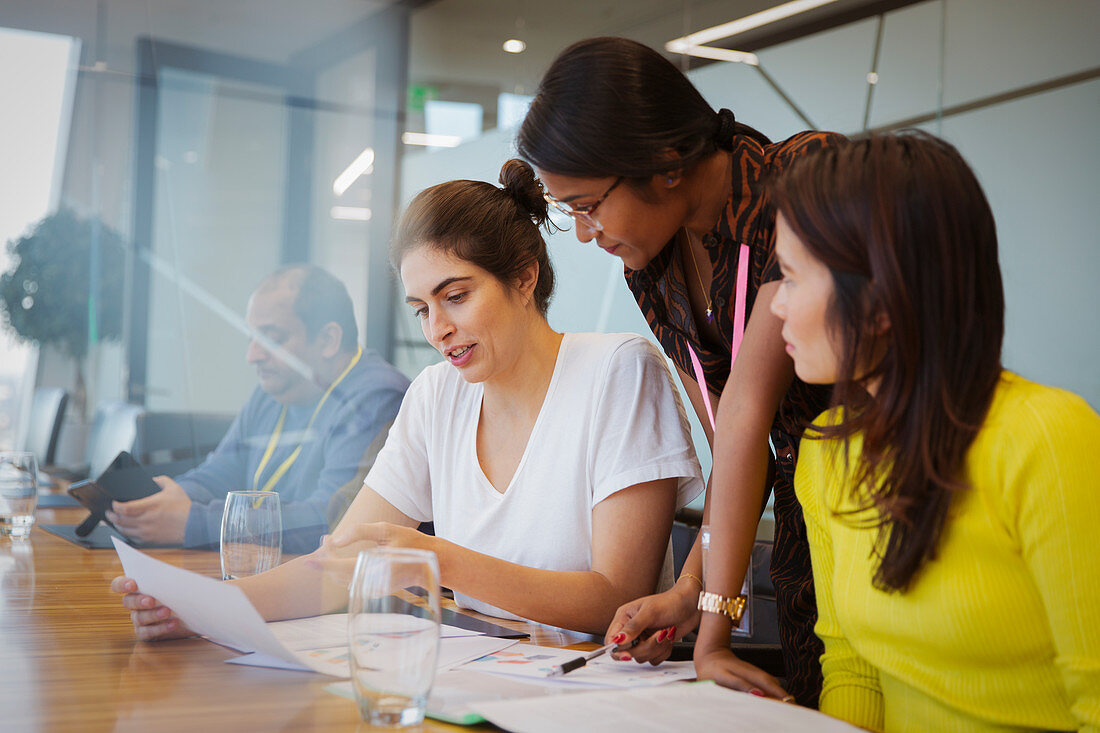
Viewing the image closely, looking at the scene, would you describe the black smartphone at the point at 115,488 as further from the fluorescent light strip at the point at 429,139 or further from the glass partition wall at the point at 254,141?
the fluorescent light strip at the point at 429,139

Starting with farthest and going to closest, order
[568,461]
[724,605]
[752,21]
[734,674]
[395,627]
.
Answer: [752,21] < [568,461] < [724,605] < [734,674] < [395,627]

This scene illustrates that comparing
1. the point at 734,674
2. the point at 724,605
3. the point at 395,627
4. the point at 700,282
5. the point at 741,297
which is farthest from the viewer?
the point at 700,282

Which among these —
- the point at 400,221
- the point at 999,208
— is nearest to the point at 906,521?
the point at 400,221

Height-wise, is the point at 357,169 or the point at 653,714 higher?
the point at 357,169

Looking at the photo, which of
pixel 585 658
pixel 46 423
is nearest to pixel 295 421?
pixel 585 658

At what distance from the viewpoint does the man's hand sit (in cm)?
215

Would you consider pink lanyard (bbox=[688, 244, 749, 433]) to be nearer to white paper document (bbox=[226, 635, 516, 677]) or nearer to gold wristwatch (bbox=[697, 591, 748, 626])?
gold wristwatch (bbox=[697, 591, 748, 626])

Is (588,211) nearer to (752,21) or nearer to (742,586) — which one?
(742,586)

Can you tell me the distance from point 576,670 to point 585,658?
0.02 m

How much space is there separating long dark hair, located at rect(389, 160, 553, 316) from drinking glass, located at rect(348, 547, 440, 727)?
913mm

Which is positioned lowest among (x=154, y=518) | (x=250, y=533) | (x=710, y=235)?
(x=154, y=518)

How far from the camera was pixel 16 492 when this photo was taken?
7.14 feet

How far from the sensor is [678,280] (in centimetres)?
151

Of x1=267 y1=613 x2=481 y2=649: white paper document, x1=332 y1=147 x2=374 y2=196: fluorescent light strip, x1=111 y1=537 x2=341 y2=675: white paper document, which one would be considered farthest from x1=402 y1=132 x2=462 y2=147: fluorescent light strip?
x1=111 y1=537 x2=341 y2=675: white paper document
